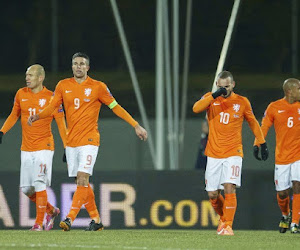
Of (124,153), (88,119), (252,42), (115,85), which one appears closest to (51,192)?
(88,119)

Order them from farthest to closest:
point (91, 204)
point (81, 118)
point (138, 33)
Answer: point (138, 33), point (91, 204), point (81, 118)

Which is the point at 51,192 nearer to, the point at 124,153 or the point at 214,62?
the point at 124,153

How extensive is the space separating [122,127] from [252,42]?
7283mm

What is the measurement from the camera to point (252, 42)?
2656 cm

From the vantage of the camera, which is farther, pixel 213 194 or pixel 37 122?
pixel 37 122

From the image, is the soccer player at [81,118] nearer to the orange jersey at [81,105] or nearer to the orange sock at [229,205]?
the orange jersey at [81,105]

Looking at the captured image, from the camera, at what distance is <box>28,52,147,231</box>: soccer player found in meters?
13.0

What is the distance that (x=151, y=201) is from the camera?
1578 cm

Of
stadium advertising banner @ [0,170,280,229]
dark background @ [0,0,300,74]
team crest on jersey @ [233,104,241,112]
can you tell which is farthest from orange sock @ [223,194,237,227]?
dark background @ [0,0,300,74]

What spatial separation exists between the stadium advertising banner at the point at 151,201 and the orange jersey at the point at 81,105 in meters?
2.77

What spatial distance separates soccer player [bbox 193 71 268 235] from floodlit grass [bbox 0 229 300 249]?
402 mm

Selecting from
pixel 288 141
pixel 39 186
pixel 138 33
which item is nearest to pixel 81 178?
pixel 39 186

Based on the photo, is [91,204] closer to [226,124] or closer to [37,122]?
[37,122]

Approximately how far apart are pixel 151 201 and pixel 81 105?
122 inches
